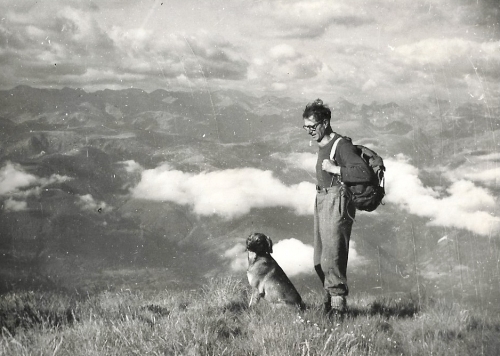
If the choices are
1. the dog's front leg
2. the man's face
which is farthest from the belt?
the dog's front leg

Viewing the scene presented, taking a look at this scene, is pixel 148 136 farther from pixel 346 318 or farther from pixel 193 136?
pixel 346 318

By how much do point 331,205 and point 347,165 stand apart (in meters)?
0.51

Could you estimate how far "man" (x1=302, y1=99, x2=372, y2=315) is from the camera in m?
5.49

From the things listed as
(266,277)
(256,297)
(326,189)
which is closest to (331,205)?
(326,189)

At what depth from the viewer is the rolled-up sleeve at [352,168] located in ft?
17.2

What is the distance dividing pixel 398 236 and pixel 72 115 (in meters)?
14.3

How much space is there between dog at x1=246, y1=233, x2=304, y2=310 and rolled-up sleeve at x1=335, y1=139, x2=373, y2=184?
1.46 m

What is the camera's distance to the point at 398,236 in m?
21.2

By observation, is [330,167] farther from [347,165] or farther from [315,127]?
[315,127]

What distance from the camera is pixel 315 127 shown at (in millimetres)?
5621

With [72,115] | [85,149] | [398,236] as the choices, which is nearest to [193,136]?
[72,115]

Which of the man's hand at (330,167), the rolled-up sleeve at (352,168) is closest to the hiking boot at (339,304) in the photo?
the rolled-up sleeve at (352,168)

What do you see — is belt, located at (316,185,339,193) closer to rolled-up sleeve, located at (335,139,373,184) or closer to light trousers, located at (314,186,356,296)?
light trousers, located at (314,186,356,296)

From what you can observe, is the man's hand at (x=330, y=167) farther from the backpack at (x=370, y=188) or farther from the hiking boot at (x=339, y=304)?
the hiking boot at (x=339, y=304)
